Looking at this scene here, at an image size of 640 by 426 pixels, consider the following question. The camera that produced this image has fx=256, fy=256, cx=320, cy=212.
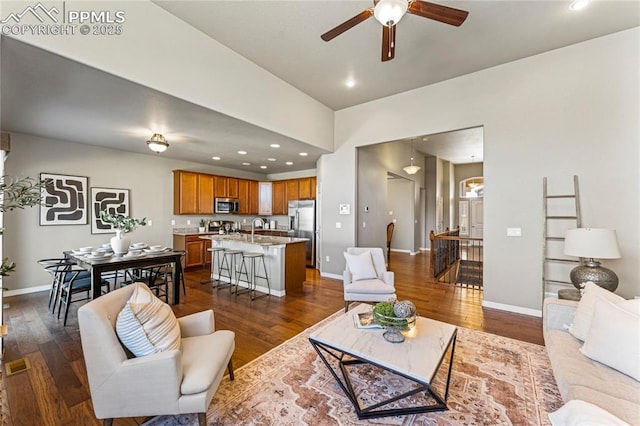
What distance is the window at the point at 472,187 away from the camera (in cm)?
1045

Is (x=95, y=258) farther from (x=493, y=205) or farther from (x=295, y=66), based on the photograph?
(x=493, y=205)

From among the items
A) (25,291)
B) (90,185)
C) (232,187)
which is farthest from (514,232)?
(25,291)

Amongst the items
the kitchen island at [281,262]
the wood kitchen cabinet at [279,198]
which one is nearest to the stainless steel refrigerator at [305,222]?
the wood kitchen cabinet at [279,198]

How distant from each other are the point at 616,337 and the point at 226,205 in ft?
23.6

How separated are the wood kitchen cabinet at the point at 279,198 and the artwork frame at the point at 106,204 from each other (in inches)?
143

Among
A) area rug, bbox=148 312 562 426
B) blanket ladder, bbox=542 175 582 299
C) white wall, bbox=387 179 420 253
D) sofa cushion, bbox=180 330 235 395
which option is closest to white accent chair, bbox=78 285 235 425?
sofa cushion, bbox=180 330 235 395

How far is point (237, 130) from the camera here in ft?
13.3

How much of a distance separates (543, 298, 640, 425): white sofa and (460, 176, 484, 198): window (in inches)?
385

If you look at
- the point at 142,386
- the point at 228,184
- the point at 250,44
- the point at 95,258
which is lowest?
the point at 142,386

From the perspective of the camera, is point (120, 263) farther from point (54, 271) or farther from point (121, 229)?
point (54, 271)

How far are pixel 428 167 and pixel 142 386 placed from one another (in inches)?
400

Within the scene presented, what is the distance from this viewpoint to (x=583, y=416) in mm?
1086

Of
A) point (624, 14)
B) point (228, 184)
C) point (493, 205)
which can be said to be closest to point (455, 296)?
point (493, 205)

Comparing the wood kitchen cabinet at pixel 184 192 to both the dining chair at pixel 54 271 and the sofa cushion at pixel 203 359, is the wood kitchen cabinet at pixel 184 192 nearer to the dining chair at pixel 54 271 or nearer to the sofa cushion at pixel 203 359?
the dining chair at pixel 54 271
